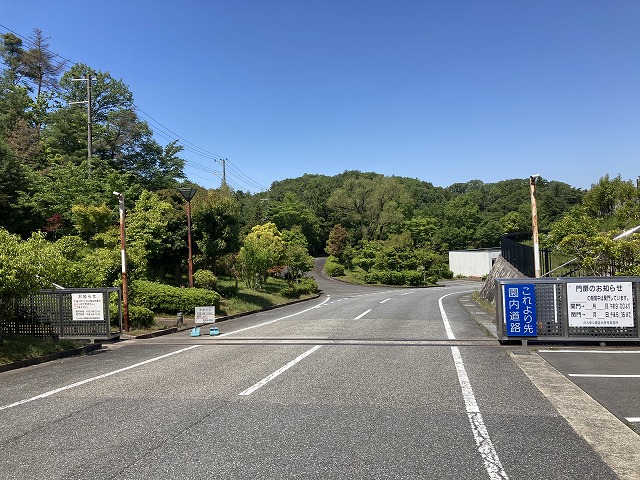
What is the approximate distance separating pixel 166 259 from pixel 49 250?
14.8 meters

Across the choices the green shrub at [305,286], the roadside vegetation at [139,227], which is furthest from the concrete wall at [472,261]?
the green shrub at [305,286]

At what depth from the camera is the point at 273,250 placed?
36.3 metres

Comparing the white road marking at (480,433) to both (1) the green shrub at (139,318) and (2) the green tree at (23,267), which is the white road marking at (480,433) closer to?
(2) the green tree at (23,267)

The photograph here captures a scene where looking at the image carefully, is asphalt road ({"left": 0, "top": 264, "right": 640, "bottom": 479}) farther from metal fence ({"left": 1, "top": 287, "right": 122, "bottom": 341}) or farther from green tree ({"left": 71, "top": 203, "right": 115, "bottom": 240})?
green tree ({"left": 71, "top": 203, "right": 115, "bottom": 240})

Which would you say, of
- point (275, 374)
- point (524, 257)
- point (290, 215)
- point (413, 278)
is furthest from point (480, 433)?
point (290, 215)

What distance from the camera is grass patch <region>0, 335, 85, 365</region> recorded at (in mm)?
10227

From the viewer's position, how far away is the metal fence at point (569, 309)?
10234mm

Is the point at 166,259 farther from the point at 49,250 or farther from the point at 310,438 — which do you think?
the point at 310,438

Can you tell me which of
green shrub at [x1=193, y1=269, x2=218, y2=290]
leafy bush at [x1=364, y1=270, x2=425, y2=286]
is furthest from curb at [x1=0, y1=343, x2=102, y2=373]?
leafy bush at [x1=364, y1=270, x2=425, y2=286]

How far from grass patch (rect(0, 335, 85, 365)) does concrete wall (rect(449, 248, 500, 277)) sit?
190 feet

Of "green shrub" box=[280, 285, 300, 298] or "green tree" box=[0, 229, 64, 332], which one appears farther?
"green shrub" box=[280, 285, 300, 298]

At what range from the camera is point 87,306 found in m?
12.9

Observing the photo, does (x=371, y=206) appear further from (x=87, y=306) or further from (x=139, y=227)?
(x=87, y=306)

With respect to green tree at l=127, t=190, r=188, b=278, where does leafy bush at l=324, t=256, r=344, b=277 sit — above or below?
below
